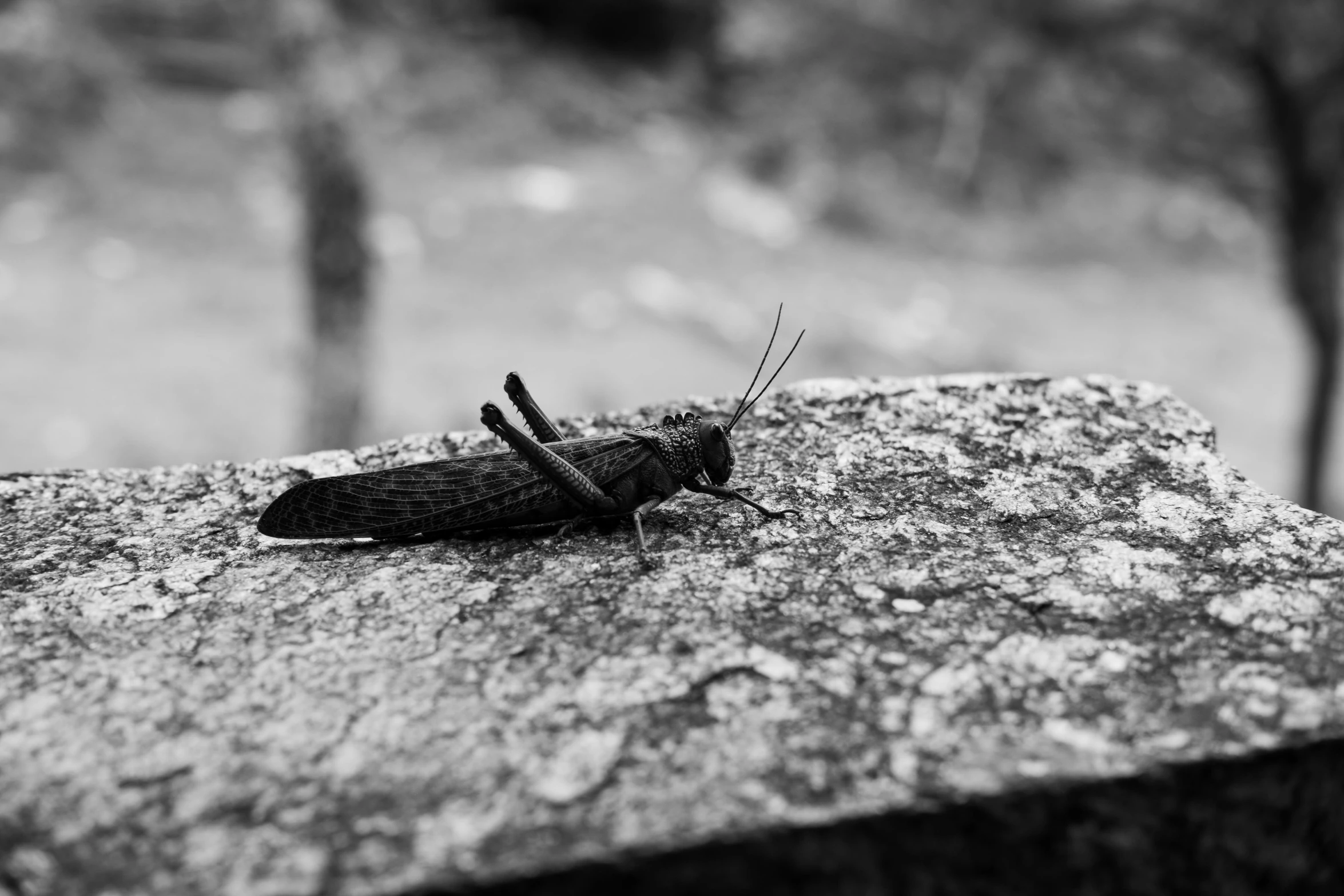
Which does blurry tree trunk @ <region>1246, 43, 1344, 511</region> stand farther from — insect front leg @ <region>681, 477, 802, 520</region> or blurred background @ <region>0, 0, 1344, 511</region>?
insect front leg @ <region>681, 477, 802, 520</region>

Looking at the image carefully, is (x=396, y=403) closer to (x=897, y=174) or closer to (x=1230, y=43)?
(x=1230, y=43)

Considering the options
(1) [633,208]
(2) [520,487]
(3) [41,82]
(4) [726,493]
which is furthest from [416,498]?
(3) [41,82]

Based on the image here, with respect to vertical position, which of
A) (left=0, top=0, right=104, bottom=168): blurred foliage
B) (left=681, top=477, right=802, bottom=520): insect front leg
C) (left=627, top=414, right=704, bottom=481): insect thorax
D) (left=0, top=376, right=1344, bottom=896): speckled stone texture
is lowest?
(left=0, top=376, right=1344, bottom=896): speckled stone texture

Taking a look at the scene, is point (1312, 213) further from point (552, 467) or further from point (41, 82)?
point (41, 82)

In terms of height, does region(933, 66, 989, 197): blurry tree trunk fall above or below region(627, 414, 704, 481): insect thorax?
above

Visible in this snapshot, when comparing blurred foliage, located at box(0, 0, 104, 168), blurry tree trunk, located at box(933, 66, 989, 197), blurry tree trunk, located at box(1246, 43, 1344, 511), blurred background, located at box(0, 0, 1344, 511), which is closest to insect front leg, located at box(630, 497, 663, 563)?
blurred background, located at box(0, 0, 1344, 511)

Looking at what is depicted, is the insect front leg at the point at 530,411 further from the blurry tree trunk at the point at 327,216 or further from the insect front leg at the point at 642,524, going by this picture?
the blurry tree trunk at the point at 327,216

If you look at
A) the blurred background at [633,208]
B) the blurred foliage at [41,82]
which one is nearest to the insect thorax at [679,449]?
the blurred background at [633,208]
